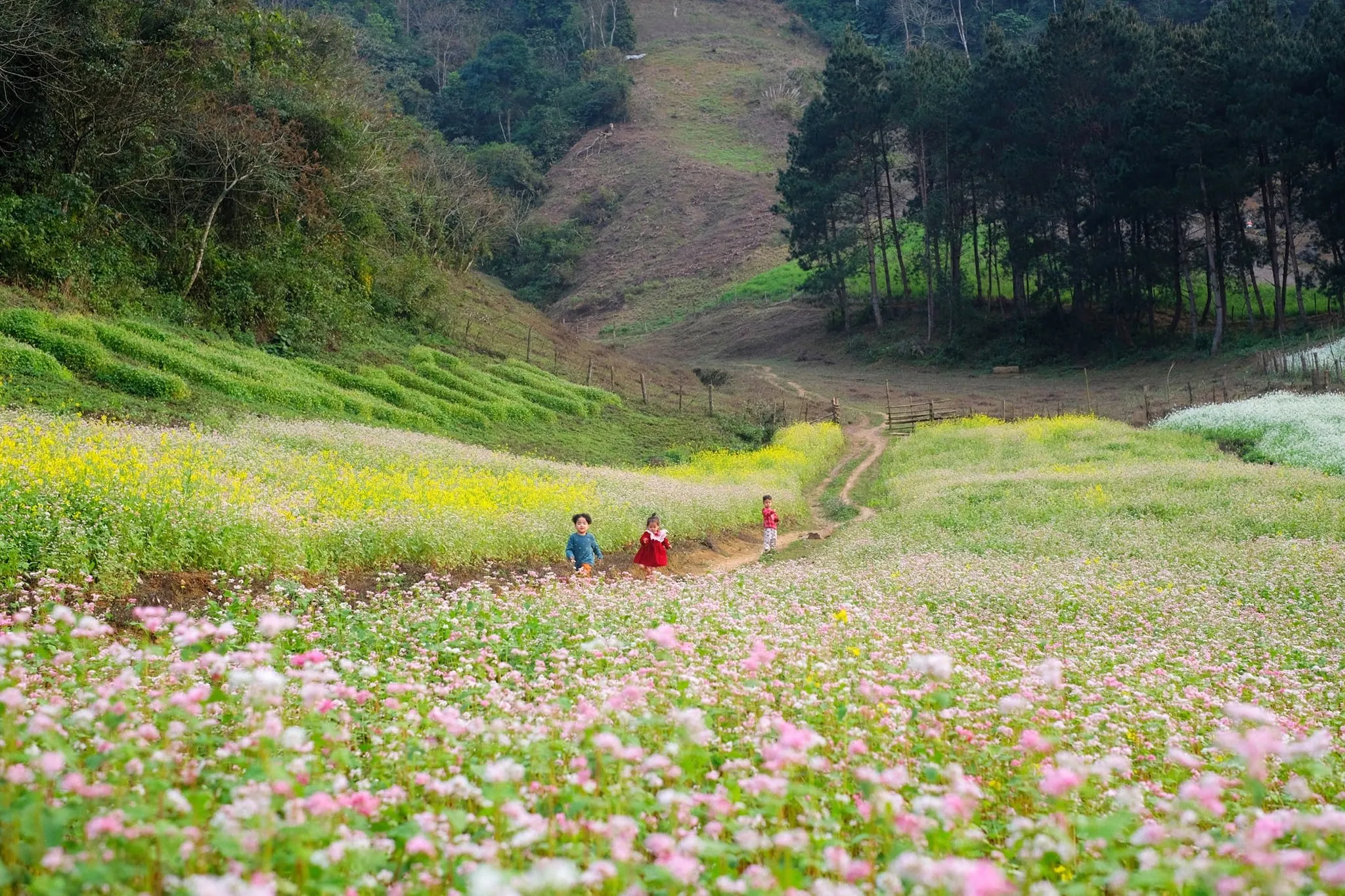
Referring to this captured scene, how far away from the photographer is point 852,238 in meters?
67.0

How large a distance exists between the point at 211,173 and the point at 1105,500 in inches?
1093

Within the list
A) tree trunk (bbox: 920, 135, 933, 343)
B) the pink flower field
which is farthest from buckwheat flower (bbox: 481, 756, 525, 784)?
tree trunk (bbox: 920, 135, 933, 343)

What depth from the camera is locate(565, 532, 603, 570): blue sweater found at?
1348 centimetres

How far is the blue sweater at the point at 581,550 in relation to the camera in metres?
13.5

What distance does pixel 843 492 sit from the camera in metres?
30.2

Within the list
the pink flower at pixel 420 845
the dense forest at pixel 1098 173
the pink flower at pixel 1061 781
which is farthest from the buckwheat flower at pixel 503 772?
the dense forest at pixel 1098 173

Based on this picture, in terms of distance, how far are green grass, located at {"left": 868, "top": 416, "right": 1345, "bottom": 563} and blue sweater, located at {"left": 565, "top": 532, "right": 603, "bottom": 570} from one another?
21.2ft

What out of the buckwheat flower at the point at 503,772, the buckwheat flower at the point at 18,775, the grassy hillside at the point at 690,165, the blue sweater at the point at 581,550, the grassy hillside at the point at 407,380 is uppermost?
the grassy hillside at the point at 690,165

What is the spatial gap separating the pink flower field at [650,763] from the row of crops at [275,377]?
14733 mm

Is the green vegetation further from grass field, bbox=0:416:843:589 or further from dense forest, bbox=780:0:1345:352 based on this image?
dense forest, bbox=780:0:1345:352

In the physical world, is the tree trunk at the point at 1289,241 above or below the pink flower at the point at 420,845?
above

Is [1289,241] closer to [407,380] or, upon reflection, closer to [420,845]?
[407,380]

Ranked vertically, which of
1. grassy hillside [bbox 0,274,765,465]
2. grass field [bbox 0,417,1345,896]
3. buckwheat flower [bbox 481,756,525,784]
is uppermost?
grassy hillside [bbox 0,274,765,465]

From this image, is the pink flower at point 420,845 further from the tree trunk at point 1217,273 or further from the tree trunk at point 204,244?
the tree trunk at point 1217,273
